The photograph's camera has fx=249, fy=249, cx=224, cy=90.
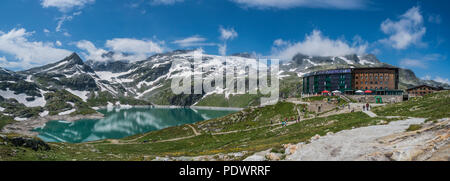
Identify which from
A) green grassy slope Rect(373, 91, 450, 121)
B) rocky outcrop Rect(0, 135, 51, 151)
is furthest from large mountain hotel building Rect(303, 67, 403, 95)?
rocky outcrop Rect(0, 135, 51, 151)

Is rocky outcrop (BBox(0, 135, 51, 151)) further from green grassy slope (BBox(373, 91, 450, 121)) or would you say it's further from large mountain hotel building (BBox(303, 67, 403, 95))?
large mountain hotel building (BBox(303, 67, 403, 95))

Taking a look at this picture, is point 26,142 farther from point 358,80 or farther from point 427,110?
point 358,80

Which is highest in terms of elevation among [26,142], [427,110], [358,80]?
[358,80]

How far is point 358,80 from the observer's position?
145250 millimetres

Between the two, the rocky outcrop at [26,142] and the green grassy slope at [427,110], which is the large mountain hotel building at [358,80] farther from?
the rocky outcrop at [26,142]

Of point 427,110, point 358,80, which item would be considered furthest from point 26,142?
point 358,80

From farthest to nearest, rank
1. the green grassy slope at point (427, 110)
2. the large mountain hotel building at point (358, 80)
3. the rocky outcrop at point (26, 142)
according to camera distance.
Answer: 1. the large mountain hotel building at point (358, 80)
2. the rocky outcrop at point (26, 142)
3. the green grassy slope at point (427, 110)

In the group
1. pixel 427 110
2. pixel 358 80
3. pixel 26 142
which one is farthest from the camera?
pixel 358 80

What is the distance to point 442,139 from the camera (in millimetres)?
17047

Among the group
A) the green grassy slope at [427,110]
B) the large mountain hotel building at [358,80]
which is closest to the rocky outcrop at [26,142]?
the green grassy slope at [427,110]

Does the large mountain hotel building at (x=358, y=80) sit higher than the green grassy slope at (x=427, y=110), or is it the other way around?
the large mountain hotel building at (x=358, y=80)

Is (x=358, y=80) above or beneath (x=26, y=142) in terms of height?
above

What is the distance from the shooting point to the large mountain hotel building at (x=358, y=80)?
137000 millimetres
